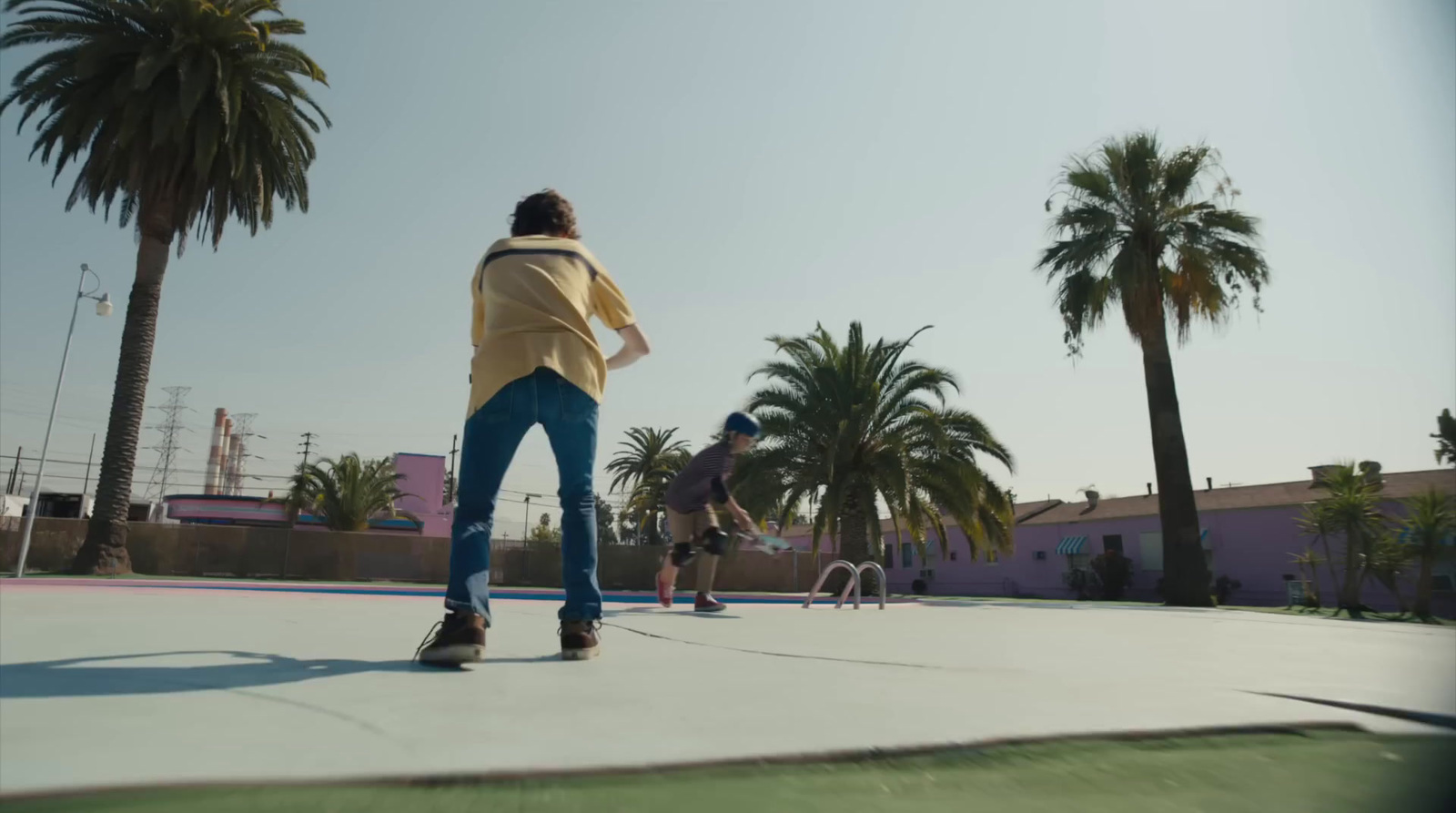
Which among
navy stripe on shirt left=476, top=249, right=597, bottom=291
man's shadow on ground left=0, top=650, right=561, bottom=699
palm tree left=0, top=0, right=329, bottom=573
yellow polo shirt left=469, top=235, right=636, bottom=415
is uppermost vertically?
palm tree left=0, top=0, right=329, bottom=573

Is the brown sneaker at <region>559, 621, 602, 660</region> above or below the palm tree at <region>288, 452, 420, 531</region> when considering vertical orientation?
below

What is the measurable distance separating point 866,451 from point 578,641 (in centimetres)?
1651

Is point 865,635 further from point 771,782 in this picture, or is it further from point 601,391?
point 771,782

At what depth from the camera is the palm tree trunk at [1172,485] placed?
1647cm

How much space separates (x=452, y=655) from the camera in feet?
7.70

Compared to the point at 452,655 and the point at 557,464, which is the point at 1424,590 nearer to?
the point at 557,464

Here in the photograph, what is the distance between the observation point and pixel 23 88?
53.5ft

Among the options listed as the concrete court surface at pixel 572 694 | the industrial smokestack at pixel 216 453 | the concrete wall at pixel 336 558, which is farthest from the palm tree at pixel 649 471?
the industrial smokestack at pixel 216 453

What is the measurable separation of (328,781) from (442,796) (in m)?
0.19

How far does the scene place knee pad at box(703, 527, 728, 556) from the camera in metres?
5.47

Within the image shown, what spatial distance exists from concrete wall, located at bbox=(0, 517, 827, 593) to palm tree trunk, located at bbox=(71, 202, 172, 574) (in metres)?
6.55

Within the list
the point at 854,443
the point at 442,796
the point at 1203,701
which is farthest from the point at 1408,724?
the point at 854,443

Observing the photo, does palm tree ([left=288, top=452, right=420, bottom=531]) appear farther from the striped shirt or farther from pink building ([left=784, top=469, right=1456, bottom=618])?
the striped shirt

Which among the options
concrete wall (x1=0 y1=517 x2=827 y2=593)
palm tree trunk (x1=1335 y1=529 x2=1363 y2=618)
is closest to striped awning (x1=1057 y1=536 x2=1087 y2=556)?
concrete wall (x1=0 y1=517 x2=827 y2=593)
